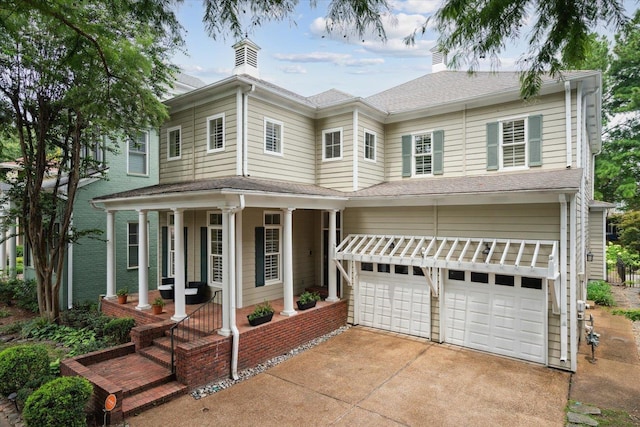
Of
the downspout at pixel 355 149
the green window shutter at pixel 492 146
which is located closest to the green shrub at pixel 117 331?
the downspout at pixel 355 149

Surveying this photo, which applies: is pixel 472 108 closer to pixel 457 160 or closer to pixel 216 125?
pixel 457 160

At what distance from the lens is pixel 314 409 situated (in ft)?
20.0

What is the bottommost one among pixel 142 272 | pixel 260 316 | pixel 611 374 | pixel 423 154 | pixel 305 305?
pixel 611 374

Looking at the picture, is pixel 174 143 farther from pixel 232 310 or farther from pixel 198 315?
pixel 232 310

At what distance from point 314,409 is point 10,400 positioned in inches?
210

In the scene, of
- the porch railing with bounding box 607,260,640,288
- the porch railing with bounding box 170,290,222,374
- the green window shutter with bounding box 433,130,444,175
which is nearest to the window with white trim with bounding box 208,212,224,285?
the porch railing with bounding box 170,290,222,374

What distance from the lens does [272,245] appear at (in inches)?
432

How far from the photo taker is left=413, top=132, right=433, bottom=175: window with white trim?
36.7 ft

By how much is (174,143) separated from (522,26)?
10.1m

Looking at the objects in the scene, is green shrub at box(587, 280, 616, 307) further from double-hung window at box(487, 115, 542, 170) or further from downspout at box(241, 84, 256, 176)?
downspout at box(241, 84, 256, 176)

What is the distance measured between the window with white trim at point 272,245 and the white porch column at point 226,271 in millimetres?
3029

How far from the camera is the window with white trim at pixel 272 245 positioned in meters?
10.8

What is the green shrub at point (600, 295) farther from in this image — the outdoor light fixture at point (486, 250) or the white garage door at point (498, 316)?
the outdoor light fixture at point (486, 250)

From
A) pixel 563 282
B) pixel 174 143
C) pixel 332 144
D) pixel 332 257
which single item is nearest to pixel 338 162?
pixel 332 144
